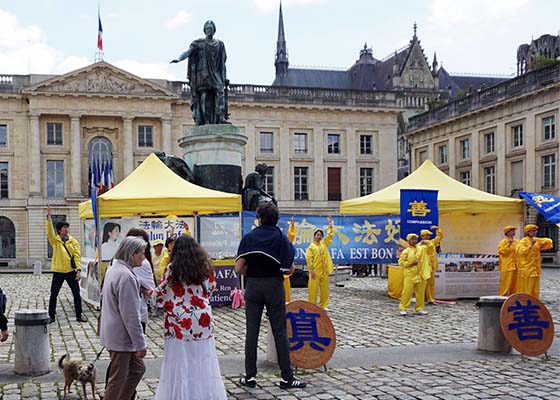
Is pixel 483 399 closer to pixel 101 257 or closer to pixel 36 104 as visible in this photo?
pixel 101 257

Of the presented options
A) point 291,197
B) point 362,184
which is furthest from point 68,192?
point 362,184

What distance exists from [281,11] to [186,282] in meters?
85.5

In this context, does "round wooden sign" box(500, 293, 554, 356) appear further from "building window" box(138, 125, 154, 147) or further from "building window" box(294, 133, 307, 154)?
"building window" box(294, 133, 307, 154)

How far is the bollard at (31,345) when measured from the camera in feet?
24.4

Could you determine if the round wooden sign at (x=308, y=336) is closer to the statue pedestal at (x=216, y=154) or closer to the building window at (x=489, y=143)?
the statue pedestal at (x=216, y=154)

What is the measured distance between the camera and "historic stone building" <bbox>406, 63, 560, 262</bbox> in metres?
38.6

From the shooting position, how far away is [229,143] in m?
15.8

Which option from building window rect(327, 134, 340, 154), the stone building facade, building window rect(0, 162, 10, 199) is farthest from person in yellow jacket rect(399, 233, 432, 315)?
building window rect(0, 162, 10, 199)

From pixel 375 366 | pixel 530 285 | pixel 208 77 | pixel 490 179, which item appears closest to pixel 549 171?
pixel 490 179

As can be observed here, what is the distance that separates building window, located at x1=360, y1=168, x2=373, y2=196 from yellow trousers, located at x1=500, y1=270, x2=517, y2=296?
42567mm

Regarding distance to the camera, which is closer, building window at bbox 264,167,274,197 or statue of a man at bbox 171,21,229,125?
statue of a man at bbox 171,21,229,125

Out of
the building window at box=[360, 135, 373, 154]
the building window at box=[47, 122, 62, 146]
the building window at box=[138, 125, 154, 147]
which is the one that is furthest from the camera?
the building window at box=[360, 135, 373, 154]

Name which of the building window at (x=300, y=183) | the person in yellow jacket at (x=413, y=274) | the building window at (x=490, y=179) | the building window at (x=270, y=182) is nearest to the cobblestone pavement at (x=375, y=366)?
the person in yellow jacket at (x=413, y=274)

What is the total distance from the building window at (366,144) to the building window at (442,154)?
7.32m
